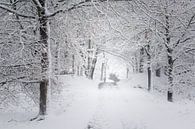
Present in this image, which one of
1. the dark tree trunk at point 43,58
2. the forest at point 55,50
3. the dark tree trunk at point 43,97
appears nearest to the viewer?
the forest at point 55,50

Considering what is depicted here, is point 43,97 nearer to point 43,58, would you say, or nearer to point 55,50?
point 43,58

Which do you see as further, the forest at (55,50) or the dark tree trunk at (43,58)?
the dark tree trunk at (43,58)

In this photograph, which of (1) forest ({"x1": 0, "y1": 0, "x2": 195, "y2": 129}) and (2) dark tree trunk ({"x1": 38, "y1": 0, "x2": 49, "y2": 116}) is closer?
(1) forest ({"x1": 0, "y1": 0, "x2": 195, "y2": 129})

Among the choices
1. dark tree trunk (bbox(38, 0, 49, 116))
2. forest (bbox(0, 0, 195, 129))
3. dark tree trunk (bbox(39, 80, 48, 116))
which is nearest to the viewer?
forest (bbox(0, 0, 195, 129))

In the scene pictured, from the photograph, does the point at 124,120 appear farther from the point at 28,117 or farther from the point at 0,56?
the point at 0,56

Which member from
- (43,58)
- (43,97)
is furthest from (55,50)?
(43,97)

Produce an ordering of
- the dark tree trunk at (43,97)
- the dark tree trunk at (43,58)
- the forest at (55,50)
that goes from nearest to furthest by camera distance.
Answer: the forest at (55,50) < the dark tree trunk at (43,58) < the dark tree trunk at (43,97)

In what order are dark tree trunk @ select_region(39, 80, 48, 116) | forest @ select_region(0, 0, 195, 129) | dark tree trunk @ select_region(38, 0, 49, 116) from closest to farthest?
1. forest @ select_region(0, 0, 195, 129)
2. dark tree trunk @ select_region(38, 0, 49, 116)
3. dark tree trunk @ select_region(39, 80, 48, 116)

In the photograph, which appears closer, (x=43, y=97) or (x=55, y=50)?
(x=43, y=97)

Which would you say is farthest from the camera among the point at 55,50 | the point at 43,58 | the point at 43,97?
the point at 55,50

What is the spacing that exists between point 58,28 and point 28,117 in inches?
166

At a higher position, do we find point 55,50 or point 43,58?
point 55,50

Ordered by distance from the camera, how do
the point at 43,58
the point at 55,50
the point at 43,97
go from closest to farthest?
the point at 43,58 → the point at 43,97 → the point at 55,50

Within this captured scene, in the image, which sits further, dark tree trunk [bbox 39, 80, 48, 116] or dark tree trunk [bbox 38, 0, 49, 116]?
dark tree trunk [bbox 39, 80, 48, 116]
